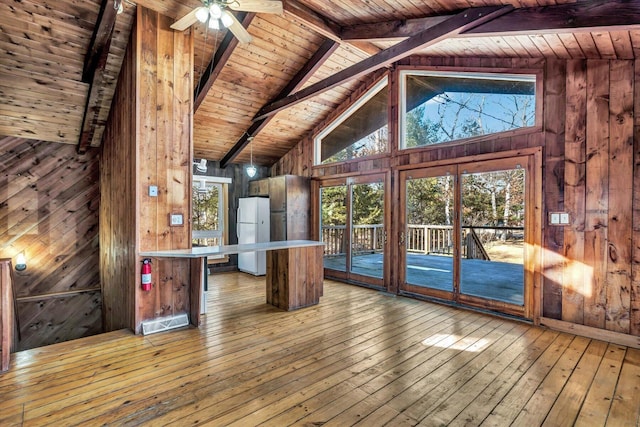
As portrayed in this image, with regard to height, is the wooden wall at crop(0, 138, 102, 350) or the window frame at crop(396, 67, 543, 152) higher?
the window frame at crop(396, 67, 543, 152)

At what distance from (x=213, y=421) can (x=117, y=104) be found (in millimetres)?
4017

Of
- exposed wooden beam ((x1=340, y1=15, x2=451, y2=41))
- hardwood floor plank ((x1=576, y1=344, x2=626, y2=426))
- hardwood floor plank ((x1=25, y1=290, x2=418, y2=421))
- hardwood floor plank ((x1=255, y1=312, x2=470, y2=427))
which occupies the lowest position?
hardwood floor plank ((x1=576, y1=344, x2=626, y2=426))

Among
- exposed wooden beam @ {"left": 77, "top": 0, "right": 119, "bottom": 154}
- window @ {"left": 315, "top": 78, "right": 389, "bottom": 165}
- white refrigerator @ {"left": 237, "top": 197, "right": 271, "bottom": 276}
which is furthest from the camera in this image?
white refrigerator @ {"left": 237, "top": 197, "right": 271, "bottom": 276}

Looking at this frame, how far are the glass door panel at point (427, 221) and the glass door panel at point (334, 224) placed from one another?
4.54 ft

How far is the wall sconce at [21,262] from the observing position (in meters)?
4.73

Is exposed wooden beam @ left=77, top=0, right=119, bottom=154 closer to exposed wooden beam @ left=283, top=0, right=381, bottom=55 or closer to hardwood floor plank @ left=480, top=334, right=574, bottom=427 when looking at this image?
exposed wooden beam @ left=283, top=0, right=381, bottom=55

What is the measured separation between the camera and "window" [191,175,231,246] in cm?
693

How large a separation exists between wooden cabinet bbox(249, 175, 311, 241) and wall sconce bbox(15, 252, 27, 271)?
3.98 meters

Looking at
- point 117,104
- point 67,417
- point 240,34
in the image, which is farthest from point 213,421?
point 117,104

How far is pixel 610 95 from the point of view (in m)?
3.32

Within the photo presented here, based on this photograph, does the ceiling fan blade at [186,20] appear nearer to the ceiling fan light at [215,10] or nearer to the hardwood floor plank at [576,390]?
the ceiling fan light at [215,10]

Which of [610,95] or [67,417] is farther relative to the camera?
[610,95]

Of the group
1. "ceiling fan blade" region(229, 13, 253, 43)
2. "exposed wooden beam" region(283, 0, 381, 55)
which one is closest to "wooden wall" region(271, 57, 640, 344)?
"exposed wooden beam" region(283, 0, 381, 55)

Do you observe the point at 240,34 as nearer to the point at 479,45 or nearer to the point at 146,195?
the point at 146,195
